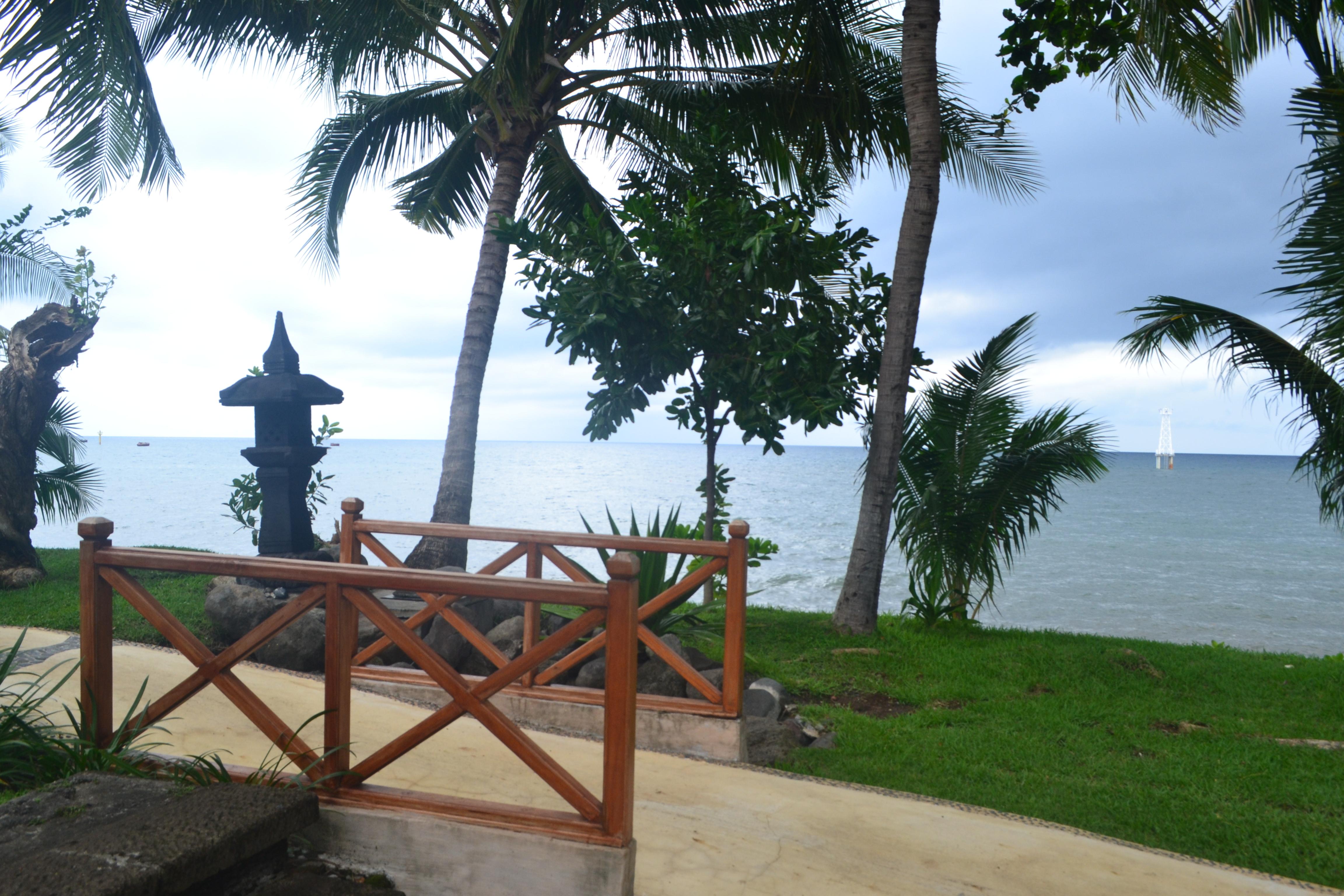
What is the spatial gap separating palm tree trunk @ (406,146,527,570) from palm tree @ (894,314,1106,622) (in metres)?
4.30

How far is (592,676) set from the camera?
5.69 metres

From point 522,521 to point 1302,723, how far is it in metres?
27.7

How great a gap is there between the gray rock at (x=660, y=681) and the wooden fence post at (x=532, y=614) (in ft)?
2.29

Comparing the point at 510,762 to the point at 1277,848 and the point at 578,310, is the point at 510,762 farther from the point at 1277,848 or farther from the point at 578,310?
the point at 578,310

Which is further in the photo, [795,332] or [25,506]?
[25,506]

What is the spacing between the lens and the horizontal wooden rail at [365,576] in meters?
2.71

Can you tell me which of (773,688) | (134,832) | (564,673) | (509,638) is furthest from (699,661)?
(134,832)

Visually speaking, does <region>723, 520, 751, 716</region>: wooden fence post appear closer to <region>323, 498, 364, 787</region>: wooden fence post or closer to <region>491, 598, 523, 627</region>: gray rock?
<region>323, 498, 364, 787</region>: wooden fence post

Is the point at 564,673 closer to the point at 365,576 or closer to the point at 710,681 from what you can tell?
the point at 710,681

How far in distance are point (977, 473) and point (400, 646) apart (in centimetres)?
660

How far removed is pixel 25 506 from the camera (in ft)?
28.5

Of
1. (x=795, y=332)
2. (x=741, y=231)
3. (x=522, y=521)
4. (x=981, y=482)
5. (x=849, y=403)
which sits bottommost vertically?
(x=522, y=521)

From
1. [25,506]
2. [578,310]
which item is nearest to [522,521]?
[25,506]

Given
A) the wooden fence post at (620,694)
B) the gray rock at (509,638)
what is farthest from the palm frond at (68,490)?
the wooden fence post at (620,694)
